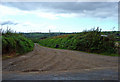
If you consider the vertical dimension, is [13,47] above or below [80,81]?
above

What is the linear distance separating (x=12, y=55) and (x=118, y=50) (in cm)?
1100

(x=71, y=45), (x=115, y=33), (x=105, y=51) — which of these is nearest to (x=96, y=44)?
(x=105, y=51)

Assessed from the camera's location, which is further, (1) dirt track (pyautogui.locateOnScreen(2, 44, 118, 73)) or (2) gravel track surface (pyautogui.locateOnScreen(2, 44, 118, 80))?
(1) dirt track (pyautogui.locateOnScreen(2, 44, 118, 73))

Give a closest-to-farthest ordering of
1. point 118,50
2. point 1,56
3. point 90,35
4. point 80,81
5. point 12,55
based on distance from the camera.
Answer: point 80,81 < point 1,56 < point 12,55 < point 118,50 < point 90,35

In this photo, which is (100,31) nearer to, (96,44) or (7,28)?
(96,44)

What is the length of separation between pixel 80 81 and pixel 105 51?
36.6 feet

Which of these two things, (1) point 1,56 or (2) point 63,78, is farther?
(1) point 1,56

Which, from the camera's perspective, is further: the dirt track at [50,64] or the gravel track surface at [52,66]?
the dirt track at [50,64]

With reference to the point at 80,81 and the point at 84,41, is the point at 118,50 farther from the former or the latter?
the point at 80,81

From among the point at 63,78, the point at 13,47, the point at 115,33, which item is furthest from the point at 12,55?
the point at 115,33

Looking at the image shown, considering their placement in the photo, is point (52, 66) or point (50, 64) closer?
point (52, 66)

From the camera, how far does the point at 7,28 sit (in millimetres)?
12648

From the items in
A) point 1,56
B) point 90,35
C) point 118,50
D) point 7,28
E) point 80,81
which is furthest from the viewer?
point 90,35

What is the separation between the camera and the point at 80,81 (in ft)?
17.1
